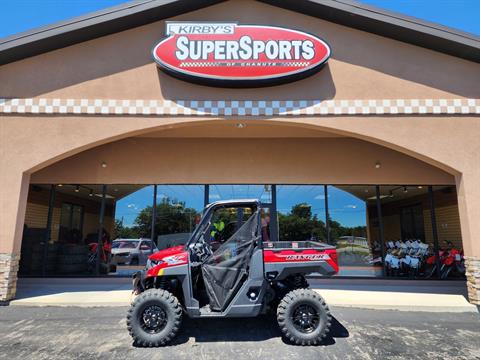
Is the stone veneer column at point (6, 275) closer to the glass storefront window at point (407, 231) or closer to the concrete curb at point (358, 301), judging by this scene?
the concrete curb at point (358, 301)

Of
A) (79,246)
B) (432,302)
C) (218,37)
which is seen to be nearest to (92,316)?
(79,246)

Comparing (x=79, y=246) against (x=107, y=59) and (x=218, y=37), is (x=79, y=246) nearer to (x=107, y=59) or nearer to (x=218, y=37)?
(x=107, y=59)

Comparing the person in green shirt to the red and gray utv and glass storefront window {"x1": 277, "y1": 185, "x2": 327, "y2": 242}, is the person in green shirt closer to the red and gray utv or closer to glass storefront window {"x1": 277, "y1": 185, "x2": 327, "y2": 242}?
the red and gray utv

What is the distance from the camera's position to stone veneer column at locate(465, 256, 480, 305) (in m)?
6.36

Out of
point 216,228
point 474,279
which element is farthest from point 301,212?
point 216,228

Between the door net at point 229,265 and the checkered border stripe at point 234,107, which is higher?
the checkered border stripe at point 234,107

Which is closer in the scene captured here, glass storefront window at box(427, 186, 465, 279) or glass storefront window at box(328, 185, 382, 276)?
glass storefront window at box(427, 186, 465, 279)

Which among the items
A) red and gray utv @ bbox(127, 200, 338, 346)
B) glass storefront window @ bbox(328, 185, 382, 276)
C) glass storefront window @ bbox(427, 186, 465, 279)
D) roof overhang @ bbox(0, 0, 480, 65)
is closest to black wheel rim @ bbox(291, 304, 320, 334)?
red and gray utv @ bbox(127, 200, 338, 346)

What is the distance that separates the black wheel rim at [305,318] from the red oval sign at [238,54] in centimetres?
485

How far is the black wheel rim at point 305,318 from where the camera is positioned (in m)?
4.42

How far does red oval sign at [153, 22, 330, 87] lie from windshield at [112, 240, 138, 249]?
5062 millimetres

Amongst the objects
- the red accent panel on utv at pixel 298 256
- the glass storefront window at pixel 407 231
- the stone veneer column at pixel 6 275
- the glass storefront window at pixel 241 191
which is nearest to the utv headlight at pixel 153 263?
the red accent panel on utv at pixel 298 256

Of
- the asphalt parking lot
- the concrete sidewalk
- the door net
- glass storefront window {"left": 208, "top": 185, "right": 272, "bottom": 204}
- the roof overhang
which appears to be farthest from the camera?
glass storefront window {"left": 208, "top": 185, "right": 272, "bottom": 204}

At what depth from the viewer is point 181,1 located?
7.22m
